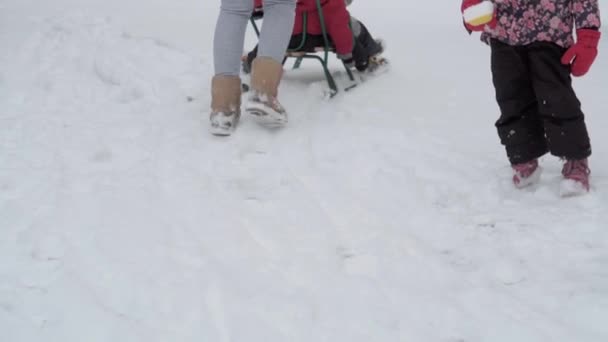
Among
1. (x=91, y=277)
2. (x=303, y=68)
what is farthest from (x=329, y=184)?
(x=303, y=68)

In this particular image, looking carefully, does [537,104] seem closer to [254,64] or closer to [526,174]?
[526,174]

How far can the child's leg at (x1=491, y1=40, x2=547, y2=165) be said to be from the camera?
6.86 feet

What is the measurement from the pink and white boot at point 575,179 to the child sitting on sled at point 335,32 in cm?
147

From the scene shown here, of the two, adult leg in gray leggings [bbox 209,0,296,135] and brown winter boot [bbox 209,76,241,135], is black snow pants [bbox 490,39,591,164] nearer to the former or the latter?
adult leg in gray leggings [bbox 209,0,296,135]

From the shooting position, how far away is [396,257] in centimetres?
172

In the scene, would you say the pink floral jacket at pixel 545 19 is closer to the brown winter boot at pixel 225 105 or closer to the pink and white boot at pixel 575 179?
the pink and white boot at pixel 575 179

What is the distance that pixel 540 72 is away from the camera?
6.57ft

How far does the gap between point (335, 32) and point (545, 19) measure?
1355 mm

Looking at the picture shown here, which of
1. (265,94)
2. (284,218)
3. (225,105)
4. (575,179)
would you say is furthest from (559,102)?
(225,105)

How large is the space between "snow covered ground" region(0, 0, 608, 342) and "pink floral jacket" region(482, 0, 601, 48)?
0.49 meters

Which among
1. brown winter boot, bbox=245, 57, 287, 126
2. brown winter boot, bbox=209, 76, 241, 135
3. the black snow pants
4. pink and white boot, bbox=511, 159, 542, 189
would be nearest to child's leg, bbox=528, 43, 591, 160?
the black snow pants

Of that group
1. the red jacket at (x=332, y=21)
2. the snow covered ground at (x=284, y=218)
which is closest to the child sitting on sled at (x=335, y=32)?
the red jacket at (x=332, y=21)

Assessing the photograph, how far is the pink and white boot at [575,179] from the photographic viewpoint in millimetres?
1968

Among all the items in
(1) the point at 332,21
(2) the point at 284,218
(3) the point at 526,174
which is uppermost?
(1) the point at 332,21
